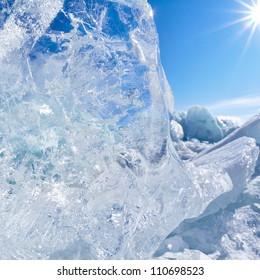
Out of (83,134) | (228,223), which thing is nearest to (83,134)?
(83,134)

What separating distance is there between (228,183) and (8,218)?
2.16 metres

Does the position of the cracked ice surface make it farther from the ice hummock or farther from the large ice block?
the ice hummock

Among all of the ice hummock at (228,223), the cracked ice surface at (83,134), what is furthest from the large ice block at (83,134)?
the ice hummock at (228,223)

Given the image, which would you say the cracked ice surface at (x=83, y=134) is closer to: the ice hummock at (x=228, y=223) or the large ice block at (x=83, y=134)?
the large ice block at (x=83, y=134)

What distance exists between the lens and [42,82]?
95.7 inches

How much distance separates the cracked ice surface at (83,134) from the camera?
7.62 ft

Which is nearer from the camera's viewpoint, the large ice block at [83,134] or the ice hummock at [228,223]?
the large ice block at [83,134]

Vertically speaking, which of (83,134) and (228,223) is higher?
(83,134)

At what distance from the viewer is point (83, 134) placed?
2.55 meters

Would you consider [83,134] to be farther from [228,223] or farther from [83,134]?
[228,223]

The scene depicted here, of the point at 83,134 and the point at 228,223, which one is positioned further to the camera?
the point at 228,223

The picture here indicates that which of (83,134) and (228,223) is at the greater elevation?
(83,134)

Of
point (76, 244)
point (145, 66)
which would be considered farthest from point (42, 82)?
point (76, 244)

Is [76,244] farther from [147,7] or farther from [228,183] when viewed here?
[147,7]
